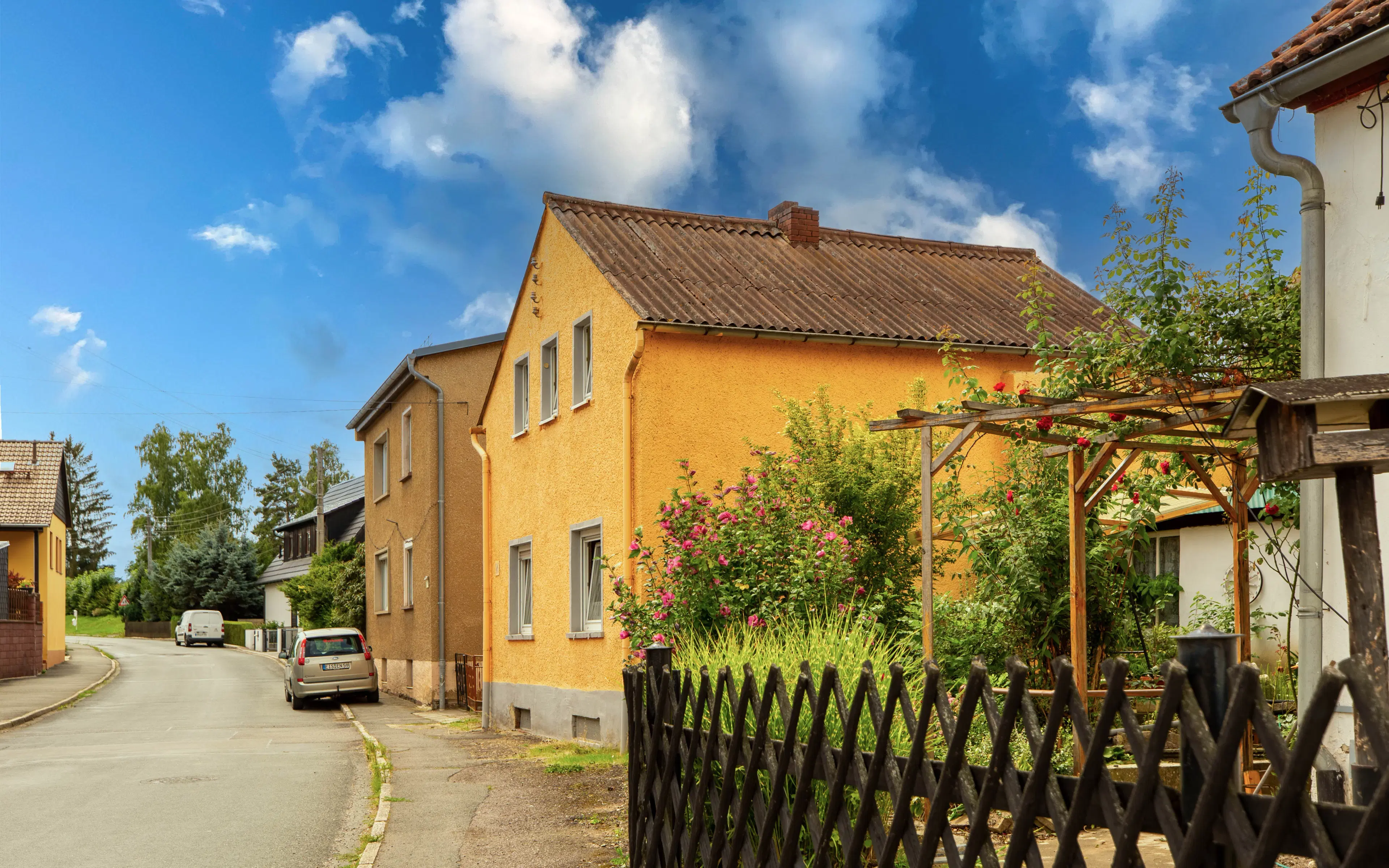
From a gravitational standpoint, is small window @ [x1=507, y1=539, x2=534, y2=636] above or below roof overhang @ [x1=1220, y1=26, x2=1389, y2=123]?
below

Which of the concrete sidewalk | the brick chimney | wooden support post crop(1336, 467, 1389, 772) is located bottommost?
the concrete sidewalk

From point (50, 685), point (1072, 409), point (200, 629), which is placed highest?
point (1072, 409)

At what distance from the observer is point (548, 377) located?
1802 centimetres

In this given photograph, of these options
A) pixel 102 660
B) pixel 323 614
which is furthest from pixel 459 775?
pixel 102 660

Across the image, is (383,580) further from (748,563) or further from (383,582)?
(748,563)

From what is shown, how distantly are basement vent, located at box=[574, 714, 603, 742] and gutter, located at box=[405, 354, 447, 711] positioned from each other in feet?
30.0

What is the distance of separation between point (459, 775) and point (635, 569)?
290cm

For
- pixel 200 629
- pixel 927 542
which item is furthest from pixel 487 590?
pixel 200 629

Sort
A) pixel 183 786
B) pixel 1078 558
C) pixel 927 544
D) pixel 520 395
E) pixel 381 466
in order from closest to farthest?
pixel 927 544, pixel 1078 558, pixel 183 786, pixel 520 395, pixel 381 466

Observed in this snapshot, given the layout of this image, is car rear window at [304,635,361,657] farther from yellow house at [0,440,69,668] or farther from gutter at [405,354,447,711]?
yellow house at [0,440,69,668]

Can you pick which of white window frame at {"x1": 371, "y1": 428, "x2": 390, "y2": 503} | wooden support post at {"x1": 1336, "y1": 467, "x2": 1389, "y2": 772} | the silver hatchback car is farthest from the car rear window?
wooden support post at {"x1": 1336, "y1": 467, "x2": 1389, "y2": 772}

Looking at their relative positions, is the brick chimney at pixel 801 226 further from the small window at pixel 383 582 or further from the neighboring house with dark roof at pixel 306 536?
the neighboring house with dark roof at pixel 306 536

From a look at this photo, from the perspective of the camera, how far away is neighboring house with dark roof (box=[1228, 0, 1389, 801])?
21.9ft

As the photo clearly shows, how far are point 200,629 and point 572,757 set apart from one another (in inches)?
1973
